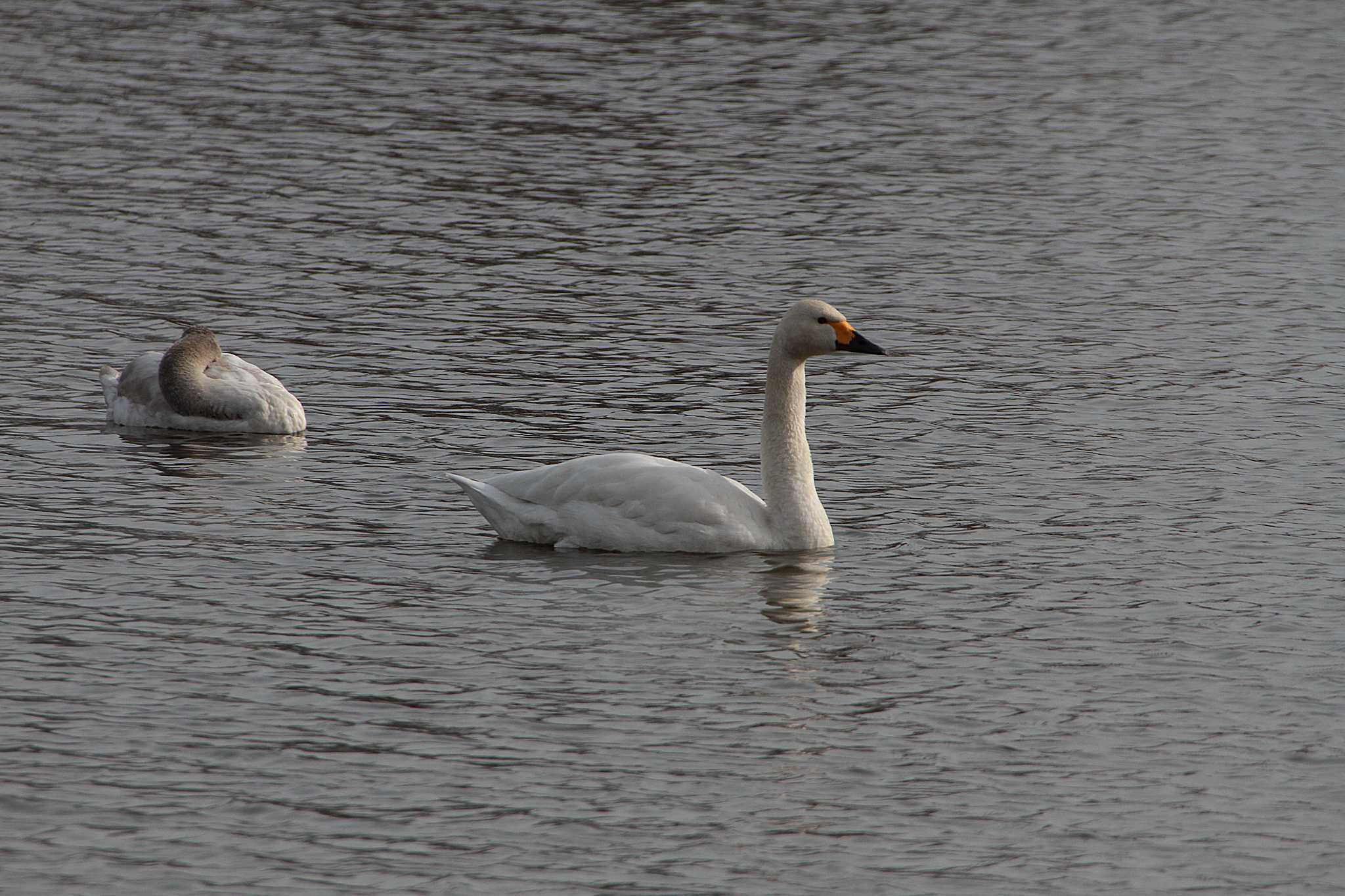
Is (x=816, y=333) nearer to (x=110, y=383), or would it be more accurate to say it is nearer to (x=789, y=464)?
(x=789, y=464)

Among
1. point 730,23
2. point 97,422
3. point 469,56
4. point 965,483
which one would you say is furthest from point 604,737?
point 730,23

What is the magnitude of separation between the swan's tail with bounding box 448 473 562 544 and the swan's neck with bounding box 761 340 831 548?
1544 millimetres

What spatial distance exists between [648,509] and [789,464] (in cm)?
106

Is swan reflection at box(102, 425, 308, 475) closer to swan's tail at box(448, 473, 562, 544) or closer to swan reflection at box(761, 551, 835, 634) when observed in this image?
swan's tail at box(448, 473, 562, 544)

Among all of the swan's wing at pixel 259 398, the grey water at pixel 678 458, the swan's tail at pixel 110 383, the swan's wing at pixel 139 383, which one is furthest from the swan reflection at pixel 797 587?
the swan's tail at pixel 110 383

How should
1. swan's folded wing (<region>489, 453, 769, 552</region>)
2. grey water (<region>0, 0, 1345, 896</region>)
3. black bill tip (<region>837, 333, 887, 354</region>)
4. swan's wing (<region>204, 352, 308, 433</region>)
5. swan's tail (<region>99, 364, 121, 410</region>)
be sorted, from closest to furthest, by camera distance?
grey water (<region>0, 0, 1345, 896</region>) → swan's folded wing (<region>489, 453, 769, 552</region>) → black bill tip (<region>837, 333, 887, 354</region>) → swan's wing (<region>204, 352, 308, 433</region>) → swan's tail (<region>99, 364, 121, 410</region>)

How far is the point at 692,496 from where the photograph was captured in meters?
14.8

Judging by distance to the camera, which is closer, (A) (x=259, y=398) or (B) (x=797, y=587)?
(B) (x=797, y=587)

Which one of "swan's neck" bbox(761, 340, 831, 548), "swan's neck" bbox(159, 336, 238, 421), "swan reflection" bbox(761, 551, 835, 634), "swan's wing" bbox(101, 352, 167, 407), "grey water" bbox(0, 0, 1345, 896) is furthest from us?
"swan's wing" bbox(101, 352, 167, 407)

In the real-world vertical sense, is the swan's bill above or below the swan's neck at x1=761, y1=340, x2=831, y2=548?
above

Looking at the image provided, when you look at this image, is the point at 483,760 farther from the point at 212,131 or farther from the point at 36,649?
the point at 212,131

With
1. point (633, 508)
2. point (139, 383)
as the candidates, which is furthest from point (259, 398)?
point (633, 508)

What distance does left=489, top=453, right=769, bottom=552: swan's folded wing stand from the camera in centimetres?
1479

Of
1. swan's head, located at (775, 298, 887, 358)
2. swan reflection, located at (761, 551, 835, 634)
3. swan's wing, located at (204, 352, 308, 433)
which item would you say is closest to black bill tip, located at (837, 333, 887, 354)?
swan's head, located at (775, 298, 887, 358)
